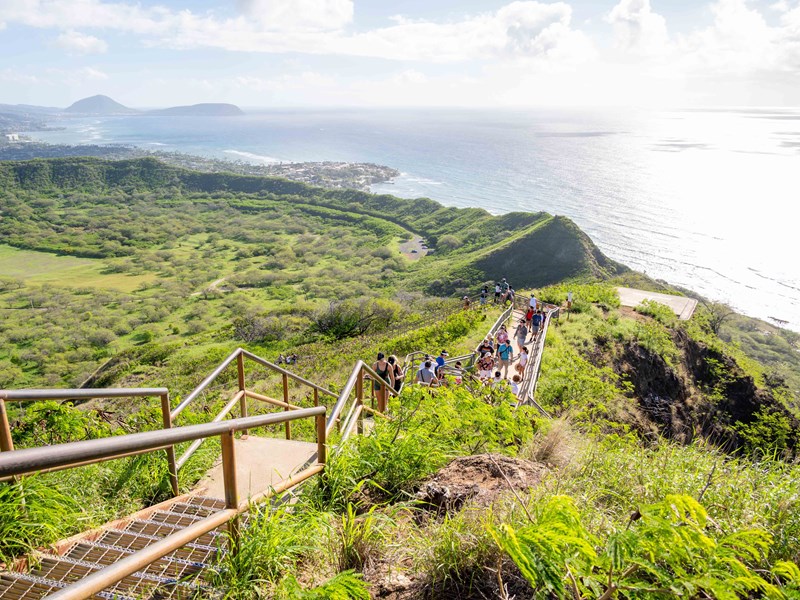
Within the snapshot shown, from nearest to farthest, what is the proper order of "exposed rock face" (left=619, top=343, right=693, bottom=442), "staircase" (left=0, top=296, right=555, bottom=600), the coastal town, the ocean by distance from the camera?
"staircase" (left=0, top=296, right=555, bottom=600) → "exposed rock face" (left=619, top=343, right=693, bottom=442) → the ocean → the coastal town

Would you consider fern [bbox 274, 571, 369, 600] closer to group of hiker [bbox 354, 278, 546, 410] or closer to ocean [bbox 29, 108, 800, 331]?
group of hiker [bbox 354, 278, 546, 410]

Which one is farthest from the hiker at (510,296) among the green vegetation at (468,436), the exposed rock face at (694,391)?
the exposed rock face at (694,391)

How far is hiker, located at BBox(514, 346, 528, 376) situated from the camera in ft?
46.6

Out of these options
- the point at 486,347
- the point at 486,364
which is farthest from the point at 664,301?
the point at 486,364

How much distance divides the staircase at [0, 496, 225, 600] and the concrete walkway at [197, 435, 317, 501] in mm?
705

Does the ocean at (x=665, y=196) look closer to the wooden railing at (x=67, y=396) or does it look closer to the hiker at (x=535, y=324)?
the hiker at (x=535, y=324)

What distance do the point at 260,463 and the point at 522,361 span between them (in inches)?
450

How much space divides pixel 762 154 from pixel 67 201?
20227cm

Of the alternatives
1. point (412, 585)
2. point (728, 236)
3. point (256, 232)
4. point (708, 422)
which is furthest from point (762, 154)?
point (412, 585)

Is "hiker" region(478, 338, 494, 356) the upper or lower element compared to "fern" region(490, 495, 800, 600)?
lower

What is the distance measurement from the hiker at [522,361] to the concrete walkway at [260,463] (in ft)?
33.2

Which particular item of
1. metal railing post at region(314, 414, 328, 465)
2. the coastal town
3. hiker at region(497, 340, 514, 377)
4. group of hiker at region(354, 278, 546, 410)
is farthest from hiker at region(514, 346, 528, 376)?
the coastal town

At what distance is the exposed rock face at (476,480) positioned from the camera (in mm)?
3748

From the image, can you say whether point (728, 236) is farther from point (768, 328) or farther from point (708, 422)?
point (708, 422)
